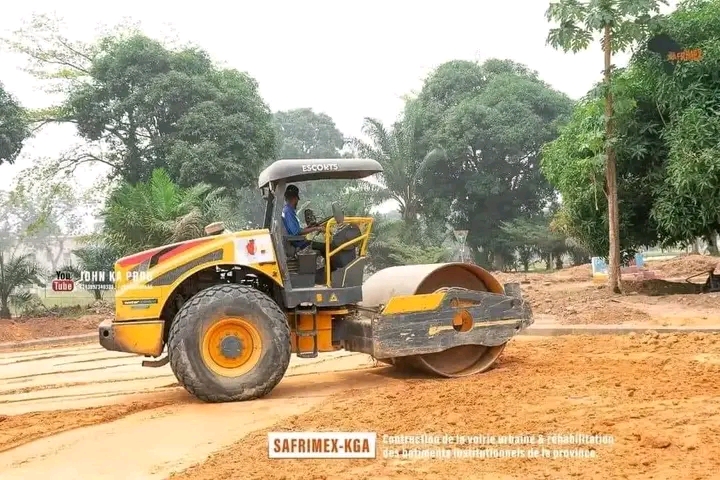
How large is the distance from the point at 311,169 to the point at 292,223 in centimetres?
59

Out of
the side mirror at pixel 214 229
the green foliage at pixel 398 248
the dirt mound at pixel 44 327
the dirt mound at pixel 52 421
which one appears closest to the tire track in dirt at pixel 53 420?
the dirt mound at pixel 52 421

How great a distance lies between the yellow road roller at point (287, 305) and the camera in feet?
24.3

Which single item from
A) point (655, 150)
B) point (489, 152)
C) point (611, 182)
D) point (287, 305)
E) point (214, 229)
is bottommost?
point (287, 305)

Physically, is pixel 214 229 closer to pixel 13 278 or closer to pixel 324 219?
pixel 324 219

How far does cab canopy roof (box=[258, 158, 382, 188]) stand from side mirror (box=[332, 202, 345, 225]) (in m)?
0.43

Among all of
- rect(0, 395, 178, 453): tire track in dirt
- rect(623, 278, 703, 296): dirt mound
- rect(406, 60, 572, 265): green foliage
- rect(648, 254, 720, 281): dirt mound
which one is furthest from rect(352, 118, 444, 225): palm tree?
rect(0, 395, 178, 453): tire track in dirt

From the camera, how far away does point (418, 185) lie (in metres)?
37.6

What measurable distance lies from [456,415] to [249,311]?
7.89 feet

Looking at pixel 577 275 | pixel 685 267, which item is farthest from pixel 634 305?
pixel 685 267

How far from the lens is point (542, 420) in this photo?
550 cm

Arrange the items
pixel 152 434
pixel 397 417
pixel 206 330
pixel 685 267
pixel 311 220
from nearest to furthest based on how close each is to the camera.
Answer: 1. pixel 397 417
2. pixel 152 434
3. pixel 206 330
4. pixel 311 220
5. pixel 685 267

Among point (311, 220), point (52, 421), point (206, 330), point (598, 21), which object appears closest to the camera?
point (52, 421)

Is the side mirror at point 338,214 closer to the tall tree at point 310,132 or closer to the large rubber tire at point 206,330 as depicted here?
the large rubber tire at point 206,330

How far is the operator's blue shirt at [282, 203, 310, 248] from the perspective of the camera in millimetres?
8008
